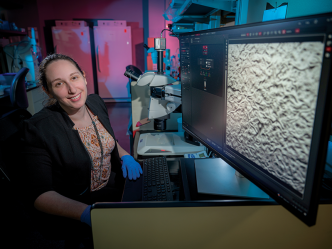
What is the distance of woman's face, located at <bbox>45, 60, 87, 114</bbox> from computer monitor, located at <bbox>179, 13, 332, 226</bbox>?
0.64m

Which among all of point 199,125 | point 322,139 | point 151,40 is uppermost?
point 151,40

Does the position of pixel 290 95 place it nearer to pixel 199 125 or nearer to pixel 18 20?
pixel 199 125

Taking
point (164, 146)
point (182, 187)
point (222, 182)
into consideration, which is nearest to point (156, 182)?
point (182, 187)

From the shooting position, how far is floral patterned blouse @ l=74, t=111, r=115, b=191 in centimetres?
111

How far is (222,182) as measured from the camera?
28.2 inches

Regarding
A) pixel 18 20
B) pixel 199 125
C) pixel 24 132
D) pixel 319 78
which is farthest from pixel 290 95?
pixel 18 20

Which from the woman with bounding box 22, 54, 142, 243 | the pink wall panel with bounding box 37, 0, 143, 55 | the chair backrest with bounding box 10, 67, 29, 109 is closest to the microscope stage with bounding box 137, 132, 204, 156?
the woman with bounding box 22, 54, 142, 243

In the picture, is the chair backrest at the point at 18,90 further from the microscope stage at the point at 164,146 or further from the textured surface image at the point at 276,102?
the textured surface image at the point at 276,102

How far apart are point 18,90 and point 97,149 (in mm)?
2103

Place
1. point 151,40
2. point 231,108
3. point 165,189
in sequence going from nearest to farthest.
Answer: point 231,108 < point 165,189 < point 151,40

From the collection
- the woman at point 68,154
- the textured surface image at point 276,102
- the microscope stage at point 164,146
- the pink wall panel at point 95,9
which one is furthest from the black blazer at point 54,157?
the pink wall panel at point 95,9

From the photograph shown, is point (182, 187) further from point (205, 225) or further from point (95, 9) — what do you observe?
point (95, 9)

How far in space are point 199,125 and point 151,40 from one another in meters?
5.04

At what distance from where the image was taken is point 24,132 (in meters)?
0.90
